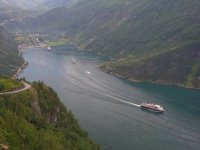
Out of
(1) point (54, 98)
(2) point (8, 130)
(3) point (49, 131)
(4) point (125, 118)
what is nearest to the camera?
(2) point (8, 130)

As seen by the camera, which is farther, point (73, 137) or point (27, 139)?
point (73, 137)

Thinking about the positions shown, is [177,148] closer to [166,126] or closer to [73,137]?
[166,126]

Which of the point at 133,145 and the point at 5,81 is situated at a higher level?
the point at 5,81

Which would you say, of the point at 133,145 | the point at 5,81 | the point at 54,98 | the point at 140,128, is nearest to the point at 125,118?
the point at 140,128

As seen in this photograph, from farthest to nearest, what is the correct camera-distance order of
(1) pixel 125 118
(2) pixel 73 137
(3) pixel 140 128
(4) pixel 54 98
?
(1) pixel 125 118, (3) pixel 140 128, (4) pixel 54 98, (2) pixel 73 137

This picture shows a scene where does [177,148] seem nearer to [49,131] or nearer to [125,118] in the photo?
[125,118]

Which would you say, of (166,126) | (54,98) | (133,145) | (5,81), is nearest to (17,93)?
(5,81)
